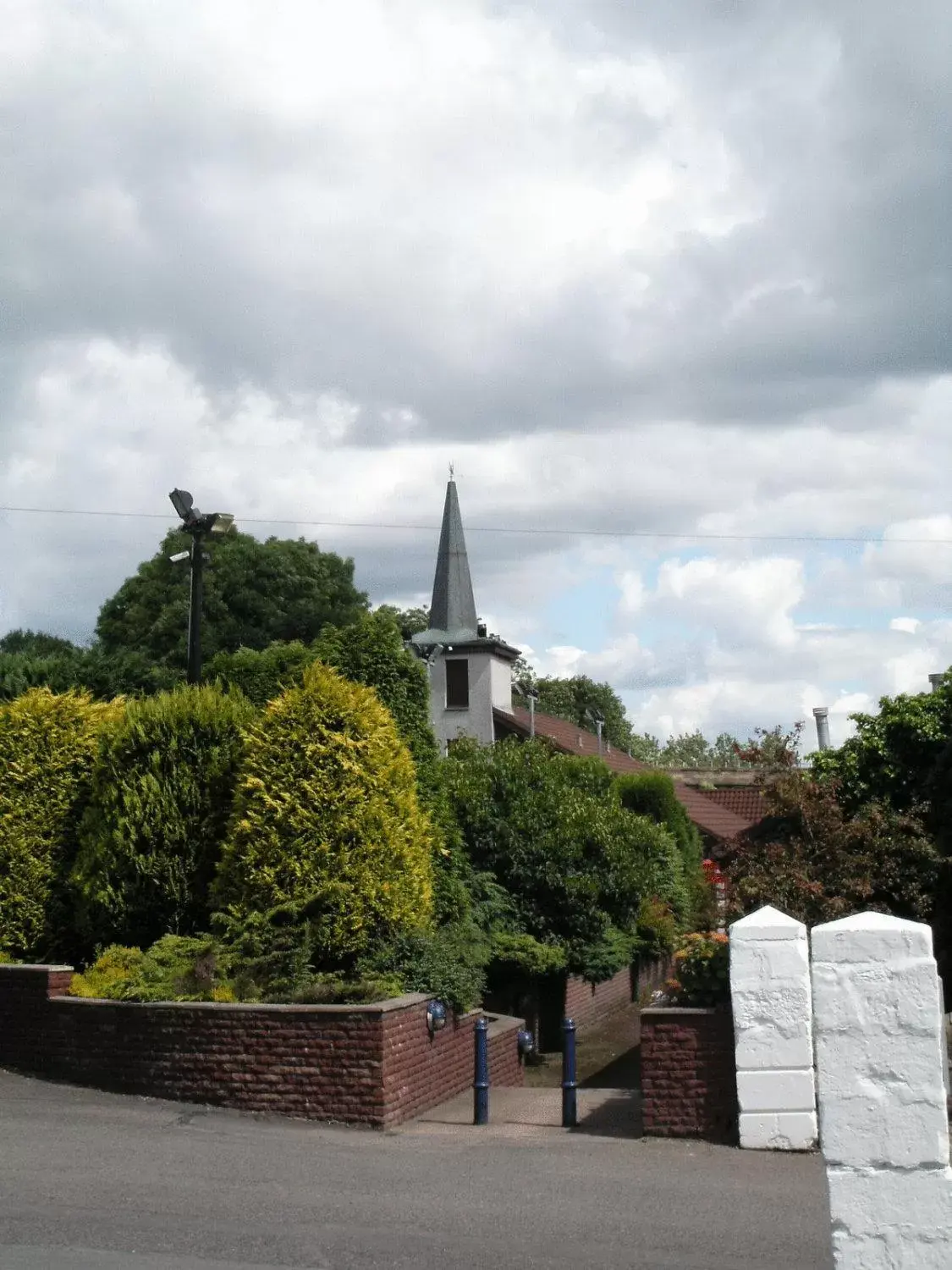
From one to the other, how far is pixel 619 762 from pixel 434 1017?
42.3 meters

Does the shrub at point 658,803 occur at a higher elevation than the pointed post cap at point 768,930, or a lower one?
higher

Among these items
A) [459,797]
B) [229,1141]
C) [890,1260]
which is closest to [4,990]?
[229,1141]

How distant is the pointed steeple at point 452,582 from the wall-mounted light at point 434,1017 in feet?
144

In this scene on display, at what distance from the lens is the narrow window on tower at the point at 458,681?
2197 inches

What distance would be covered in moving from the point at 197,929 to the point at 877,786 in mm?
10580

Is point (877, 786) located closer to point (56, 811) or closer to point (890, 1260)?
point (56, 811)

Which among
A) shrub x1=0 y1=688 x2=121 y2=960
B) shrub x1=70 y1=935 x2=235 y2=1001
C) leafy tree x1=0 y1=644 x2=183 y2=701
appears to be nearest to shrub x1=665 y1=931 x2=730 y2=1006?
shrub x1=70 y1=935 x2=235 y2=1001

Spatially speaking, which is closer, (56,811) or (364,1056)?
(364,1056)

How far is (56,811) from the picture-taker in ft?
50.0

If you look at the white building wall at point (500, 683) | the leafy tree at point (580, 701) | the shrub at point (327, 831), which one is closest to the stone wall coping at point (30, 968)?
the shrub at point (327, 831)

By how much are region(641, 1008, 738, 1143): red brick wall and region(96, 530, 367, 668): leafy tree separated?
3762cm

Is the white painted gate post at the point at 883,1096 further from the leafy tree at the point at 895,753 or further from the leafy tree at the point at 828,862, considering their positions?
the leafy tree at the point at 895,753

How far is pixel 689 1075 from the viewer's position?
1111 centimetres

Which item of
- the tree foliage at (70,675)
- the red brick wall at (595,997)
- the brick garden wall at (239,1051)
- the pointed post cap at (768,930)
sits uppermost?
the tree foliage at (70,675)
